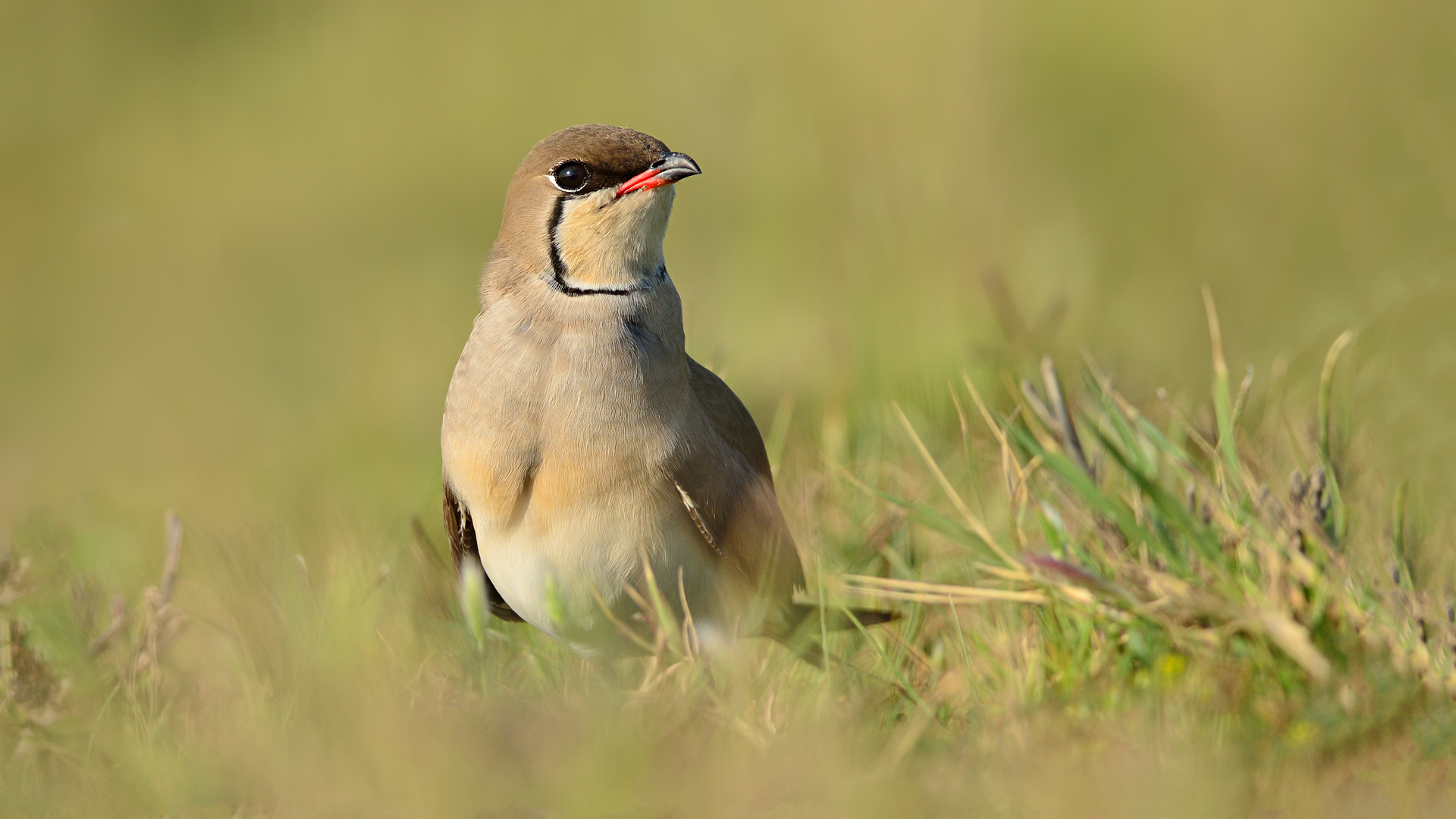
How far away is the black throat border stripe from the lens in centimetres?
437

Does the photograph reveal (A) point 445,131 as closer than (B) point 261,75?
Yes

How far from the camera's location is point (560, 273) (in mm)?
4410

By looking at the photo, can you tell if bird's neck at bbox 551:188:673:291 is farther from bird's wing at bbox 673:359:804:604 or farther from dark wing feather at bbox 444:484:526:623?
dark wing feather at bbox 444:484:526:623

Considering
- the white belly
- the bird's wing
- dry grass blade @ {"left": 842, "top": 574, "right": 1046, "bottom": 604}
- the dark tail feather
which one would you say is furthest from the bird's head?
dry grass blade @ {"left": 842, "top": 574, "right": 1046, "bottom": 604}

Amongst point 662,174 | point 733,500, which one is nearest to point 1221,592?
point 733,500

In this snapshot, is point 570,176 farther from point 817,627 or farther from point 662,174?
point 817,627

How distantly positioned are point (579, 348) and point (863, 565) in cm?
125

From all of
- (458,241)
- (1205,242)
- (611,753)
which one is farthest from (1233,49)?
(611,753)

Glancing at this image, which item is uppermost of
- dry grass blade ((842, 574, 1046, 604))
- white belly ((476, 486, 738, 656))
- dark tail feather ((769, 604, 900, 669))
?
dry grass blade ((842, 574, 1046, 604))

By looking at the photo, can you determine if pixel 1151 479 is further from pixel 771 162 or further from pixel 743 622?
pixel 771 162

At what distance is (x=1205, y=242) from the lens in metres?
8.54

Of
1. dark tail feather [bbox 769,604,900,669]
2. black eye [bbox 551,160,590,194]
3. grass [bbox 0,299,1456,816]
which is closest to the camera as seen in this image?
grass [bbox 0,299,1456,816]

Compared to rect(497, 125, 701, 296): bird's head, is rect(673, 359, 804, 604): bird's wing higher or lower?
lower

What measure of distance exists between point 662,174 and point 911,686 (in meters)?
1.64
